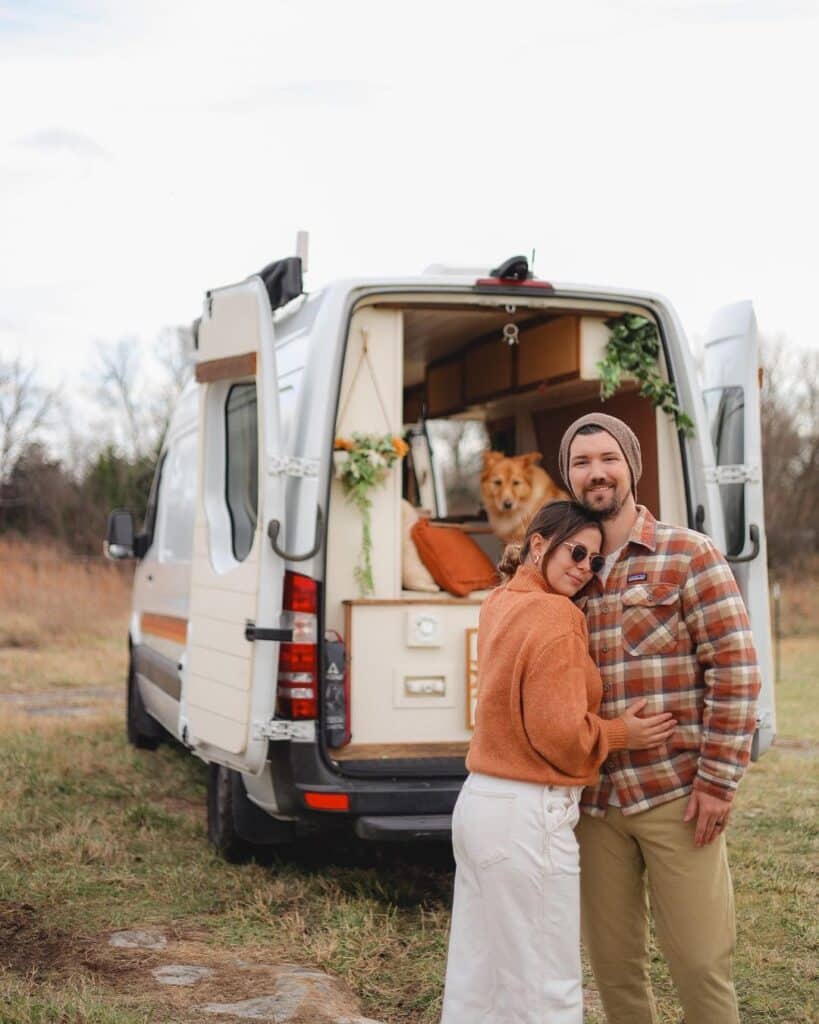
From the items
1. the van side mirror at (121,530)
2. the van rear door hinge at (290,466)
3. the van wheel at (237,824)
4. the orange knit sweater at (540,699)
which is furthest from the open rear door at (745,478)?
the van side mirror at (121,530)

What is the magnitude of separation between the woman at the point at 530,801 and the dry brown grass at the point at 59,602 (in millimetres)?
14268

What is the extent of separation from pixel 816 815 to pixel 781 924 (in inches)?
83.3

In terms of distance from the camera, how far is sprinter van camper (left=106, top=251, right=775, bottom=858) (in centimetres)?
487

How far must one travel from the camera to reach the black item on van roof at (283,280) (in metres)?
5.34

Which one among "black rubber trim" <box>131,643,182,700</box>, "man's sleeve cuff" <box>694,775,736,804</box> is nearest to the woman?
"man's sleeve cuff" <box>694,775,736,804</box>

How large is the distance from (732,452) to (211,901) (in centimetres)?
278

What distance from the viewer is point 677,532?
3182 millimetres

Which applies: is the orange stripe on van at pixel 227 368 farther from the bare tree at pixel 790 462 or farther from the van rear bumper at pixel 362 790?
the bare tree at pixel 790 462

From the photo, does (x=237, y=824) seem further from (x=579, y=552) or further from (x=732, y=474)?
(x=579, y=552)

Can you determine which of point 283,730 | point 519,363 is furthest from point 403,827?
point 519,363

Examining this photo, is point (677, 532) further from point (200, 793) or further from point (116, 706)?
point (116, 706)

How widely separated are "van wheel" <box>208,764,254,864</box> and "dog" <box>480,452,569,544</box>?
5.93 feet

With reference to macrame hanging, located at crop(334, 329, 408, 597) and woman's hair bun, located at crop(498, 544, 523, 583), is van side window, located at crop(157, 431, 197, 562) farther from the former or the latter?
woman's hair bun, located at crop(498, 544, 523, 583)

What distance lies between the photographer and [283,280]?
17.7 ft
